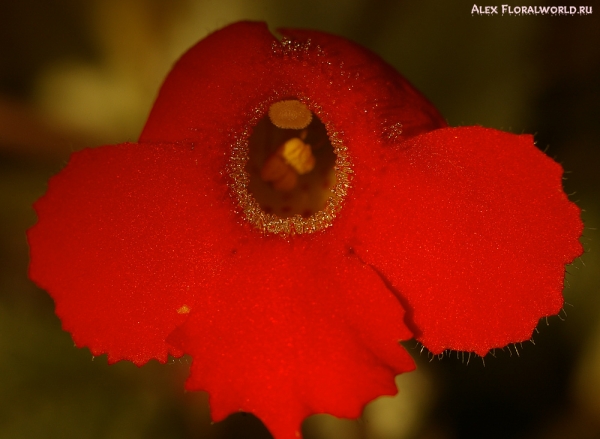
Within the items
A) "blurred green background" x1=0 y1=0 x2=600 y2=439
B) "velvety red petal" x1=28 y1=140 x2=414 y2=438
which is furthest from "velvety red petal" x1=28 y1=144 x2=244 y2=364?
"blurred green background" x1=0 y1=0 x2=600 y2=439

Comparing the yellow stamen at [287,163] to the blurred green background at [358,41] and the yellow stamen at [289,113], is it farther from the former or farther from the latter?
the blurred green background at [358,41]

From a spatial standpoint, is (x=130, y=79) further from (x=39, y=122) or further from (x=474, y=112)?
(x=474, y=112)

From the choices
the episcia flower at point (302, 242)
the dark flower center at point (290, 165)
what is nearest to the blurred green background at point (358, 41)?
the dark flower center at point (290, 165)

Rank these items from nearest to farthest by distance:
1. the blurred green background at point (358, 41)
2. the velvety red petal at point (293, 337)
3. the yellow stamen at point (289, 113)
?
the velvety red petal at point (293, 337) < the yellow stamen at point (289, 113) < the blurred green background at point (358, 41)

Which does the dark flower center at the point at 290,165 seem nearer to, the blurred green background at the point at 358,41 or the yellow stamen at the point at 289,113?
the yellow stamen at the point at 289,113

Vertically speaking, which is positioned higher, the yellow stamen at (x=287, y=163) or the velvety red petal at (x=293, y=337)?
the yellow stamen at (x=287, y=163)

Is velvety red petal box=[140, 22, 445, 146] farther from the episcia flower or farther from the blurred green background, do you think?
the blurred green background

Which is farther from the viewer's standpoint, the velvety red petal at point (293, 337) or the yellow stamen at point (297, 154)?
the yellow stamen at point (297, 154)

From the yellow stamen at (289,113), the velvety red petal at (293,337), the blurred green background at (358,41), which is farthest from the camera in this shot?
the blurred green background at (358,41)

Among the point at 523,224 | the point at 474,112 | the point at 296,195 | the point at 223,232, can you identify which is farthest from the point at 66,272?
the point at 474,112

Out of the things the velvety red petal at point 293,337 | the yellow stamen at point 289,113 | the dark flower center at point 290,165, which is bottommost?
the velvety red petal at point 293,337
